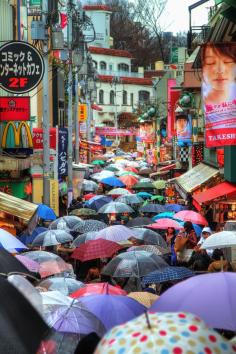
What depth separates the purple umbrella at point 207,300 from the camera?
6621mm

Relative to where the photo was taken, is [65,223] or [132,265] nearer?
[132,265]

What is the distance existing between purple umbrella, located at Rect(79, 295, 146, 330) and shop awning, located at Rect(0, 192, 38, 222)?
837cm

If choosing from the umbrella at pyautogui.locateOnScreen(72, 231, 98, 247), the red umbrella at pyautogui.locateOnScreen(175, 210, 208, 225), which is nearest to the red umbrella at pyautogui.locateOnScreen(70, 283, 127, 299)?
the umbrella at pyautogui.locateOnScreen(72, 231, 98, 247)

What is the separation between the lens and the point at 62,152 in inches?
1187

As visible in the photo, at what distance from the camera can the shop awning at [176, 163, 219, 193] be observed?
25.7m

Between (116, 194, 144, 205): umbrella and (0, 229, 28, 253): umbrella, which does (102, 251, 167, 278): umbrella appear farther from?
(116, 194, 144, 205): umbrella

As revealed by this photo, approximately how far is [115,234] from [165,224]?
123 inches

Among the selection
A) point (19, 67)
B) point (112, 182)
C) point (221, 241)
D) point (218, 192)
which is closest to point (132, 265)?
point (221, 241)

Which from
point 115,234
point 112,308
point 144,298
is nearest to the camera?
point 112,308

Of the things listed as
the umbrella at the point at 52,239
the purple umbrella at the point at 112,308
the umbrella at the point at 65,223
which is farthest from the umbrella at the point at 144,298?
the umbrella at the point at 65,223

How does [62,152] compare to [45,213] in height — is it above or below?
above

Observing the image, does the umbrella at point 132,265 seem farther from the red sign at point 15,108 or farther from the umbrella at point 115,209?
the red sign at point 15,108

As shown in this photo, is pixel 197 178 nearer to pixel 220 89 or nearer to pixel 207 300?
pixel 220 89

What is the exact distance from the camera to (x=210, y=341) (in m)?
4.34
